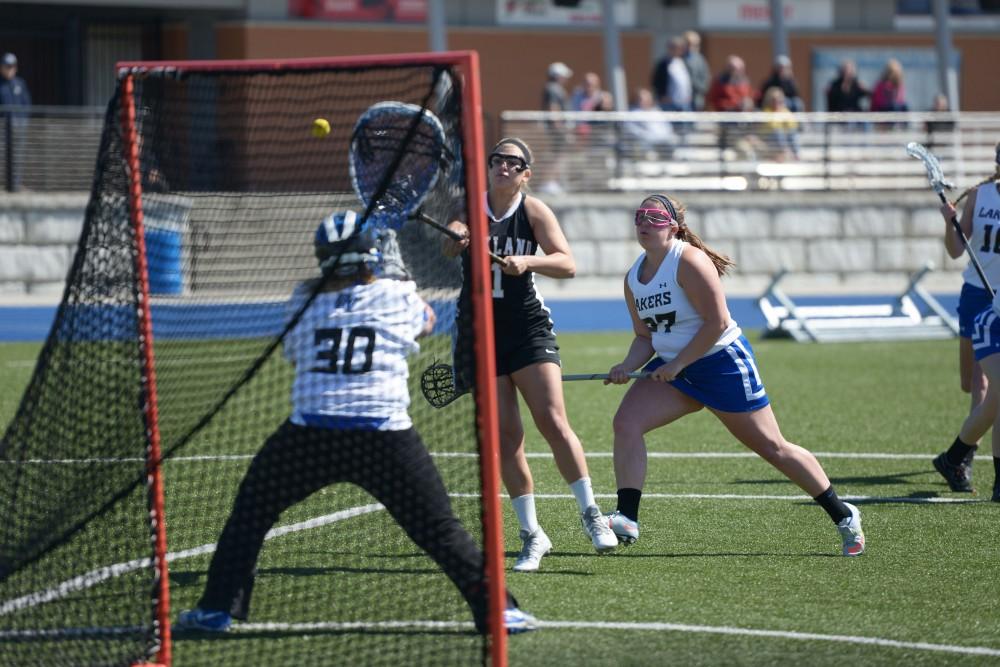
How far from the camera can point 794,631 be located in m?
6.12

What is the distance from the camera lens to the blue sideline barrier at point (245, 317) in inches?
249

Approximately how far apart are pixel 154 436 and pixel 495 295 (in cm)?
209

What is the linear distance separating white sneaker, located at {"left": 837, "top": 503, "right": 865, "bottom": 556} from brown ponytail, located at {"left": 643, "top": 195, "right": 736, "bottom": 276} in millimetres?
1402

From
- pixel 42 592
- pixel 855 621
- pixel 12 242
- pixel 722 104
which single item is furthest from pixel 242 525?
pixel 722 104

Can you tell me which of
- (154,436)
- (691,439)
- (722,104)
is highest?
(722,104)

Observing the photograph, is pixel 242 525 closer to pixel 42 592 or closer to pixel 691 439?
pixel 42 592

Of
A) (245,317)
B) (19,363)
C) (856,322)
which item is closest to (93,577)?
(245,317)

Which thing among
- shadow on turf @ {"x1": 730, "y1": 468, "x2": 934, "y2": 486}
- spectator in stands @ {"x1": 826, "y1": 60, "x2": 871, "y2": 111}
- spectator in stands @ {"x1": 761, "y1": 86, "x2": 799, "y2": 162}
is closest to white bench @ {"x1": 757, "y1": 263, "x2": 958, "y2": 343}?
spectator in stands @ {"x1": 761, "y1": 86, "x2": 799, "y2": 162}

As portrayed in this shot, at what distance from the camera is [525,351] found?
7.28 metres

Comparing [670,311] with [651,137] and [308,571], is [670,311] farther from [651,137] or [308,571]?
[651,137]

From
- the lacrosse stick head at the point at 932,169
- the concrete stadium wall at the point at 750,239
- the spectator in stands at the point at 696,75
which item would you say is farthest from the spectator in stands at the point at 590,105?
the lacrosse stick head at the point at 932,169

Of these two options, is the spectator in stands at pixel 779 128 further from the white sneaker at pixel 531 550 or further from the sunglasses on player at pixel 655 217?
the white sneaker at pixel 531 550

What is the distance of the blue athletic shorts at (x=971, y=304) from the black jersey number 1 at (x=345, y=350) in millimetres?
4889

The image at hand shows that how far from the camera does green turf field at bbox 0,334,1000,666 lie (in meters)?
5.93
